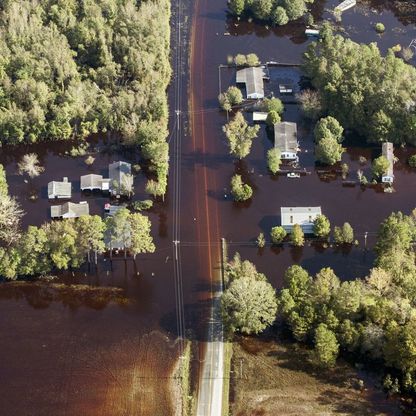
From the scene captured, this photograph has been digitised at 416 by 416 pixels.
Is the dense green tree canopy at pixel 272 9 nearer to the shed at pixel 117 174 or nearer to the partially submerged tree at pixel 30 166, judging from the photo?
the shed at pixel 117 174

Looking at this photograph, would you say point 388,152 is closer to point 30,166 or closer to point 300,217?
point 300,217

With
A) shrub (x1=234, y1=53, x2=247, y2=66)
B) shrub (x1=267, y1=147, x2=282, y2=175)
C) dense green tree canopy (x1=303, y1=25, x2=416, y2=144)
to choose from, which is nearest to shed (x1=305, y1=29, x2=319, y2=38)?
shrub (x1=234, y1=53, x2=247, y2=66)

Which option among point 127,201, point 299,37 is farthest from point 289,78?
point 127,201

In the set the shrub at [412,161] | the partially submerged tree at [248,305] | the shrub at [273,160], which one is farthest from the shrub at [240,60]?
the partially submerged tree at [248,305]

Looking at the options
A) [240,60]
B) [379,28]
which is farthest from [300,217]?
[379,28]

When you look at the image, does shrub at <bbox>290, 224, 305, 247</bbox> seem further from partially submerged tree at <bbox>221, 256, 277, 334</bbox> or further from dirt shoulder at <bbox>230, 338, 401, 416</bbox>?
dirt shoulder at <bbox>230, 338, 401, 416</bbox>
